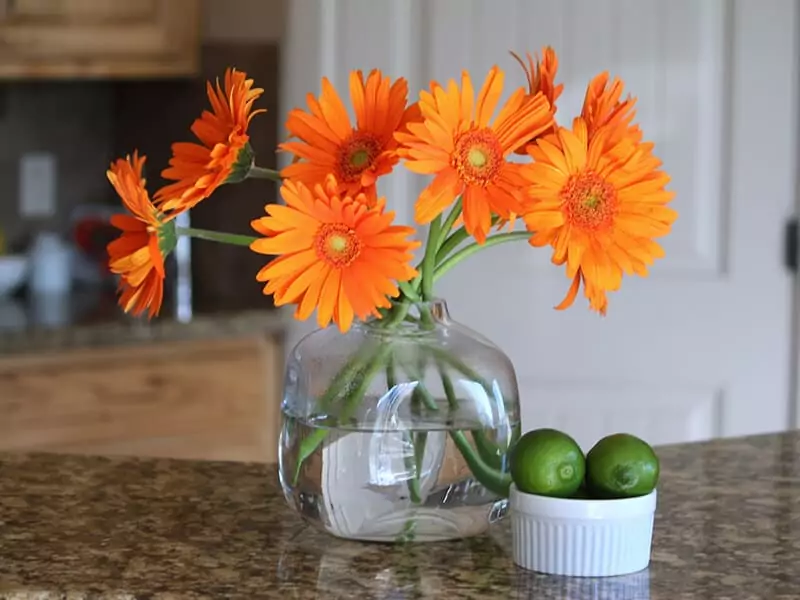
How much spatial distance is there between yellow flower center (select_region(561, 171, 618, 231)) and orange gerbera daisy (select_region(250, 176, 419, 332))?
0.38 feet

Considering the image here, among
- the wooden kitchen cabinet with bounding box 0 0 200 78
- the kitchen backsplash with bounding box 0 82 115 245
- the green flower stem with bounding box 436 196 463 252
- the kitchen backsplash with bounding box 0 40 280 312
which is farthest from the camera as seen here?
the kitchen backsplash with bounding box 0 82 115 245

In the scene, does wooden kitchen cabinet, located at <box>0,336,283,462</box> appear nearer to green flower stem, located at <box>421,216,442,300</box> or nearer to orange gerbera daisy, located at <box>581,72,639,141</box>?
green flower stem, located at <box>421,216,442,300</box>

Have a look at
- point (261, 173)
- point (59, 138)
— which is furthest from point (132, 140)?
point (261, 173)

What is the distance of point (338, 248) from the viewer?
2.75 ft

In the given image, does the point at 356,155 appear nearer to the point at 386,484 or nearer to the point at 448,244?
the point at 448,244

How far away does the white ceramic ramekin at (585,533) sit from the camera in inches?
35.3

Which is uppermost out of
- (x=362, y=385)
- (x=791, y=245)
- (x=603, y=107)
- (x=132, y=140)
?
(x=132, y=140)

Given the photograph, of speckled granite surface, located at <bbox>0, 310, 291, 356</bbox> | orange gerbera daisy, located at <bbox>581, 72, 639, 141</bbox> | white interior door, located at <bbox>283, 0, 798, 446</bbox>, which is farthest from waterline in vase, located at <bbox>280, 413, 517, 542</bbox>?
white interior door, located at <bbox>283, 0, 798, 446</bbox>

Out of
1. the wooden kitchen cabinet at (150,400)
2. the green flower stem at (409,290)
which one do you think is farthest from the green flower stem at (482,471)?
the wooden kitchen cabinet at (150,400)

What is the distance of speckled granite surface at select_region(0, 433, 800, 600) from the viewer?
0.88 metres

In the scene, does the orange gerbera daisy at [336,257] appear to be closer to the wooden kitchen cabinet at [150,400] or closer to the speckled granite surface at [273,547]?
the speckled granite surface at [273,547]

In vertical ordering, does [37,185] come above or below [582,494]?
above

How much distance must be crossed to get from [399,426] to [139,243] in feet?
0.78

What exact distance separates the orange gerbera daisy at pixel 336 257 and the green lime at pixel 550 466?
170 millimetres
